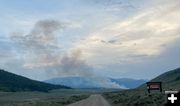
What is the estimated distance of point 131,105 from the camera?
81.2m

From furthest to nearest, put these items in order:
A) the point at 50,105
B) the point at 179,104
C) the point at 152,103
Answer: the point at 50,105 → the point at 152,103 → the point at 179,104

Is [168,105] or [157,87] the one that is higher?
[157,87]

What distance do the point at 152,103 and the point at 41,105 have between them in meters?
38.7

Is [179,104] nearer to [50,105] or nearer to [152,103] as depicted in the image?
[152,103]

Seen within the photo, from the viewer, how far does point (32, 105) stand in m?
106

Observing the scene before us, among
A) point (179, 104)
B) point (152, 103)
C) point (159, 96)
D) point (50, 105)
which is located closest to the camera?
point (179, 104)

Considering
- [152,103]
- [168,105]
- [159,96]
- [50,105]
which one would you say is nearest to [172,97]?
[168,105]

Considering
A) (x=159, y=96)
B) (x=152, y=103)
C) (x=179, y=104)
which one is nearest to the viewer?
(x=179, y=104)

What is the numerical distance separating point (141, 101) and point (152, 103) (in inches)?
282

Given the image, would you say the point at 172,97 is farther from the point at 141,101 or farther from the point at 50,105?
the point at 50,105

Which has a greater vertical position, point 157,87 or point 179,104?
point 157,87

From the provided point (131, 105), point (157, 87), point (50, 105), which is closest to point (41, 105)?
point (50, 105)

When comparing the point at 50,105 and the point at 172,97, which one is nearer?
the point at 172,97

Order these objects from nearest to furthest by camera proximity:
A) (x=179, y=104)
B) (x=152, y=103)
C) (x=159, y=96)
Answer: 1. (x=179, y=104)
2. (x=152, y=103)
3. (x=159, y=96)
